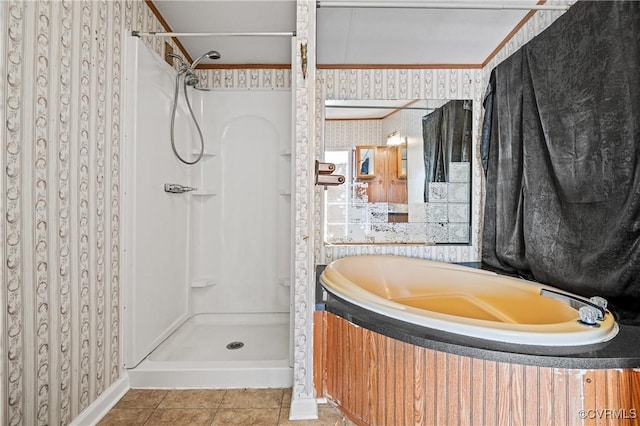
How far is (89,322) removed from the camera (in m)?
1.50

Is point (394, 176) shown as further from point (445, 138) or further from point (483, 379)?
point (483, 379)

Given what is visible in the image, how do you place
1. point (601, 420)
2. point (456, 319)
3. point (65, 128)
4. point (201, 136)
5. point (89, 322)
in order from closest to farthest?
1. point (601, 420)
2. point (456, 319)
3. point (65, 128)
4. point (89, 322)
5. point (201, 136)

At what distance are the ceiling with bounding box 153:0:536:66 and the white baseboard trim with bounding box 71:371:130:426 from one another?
83.0 inches

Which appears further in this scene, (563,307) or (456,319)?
(563,307)

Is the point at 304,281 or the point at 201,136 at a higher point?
the point at 201,136

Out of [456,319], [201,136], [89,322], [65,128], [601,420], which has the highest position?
Answer: [201,136]

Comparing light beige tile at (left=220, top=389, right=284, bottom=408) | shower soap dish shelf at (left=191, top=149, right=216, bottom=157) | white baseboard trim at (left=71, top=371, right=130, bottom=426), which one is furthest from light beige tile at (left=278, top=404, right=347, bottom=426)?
shower soap dish shelf at (left=191, top=149, right=216, bottom=157)

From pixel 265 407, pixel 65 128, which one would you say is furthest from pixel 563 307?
pixel 65 128

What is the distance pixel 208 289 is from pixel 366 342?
66.5 inches

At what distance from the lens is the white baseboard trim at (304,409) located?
1.55 metres

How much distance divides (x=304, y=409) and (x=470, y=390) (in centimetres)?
79

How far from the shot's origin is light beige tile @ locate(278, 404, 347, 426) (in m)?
1.51

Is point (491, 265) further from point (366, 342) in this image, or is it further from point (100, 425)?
point (100, 425)

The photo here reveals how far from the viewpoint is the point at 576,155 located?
1.54 meters
